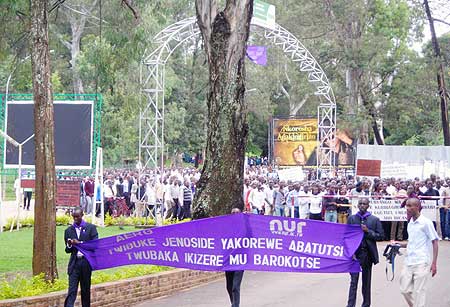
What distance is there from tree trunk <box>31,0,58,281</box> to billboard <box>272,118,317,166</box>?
32291 mm

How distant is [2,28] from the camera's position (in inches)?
696

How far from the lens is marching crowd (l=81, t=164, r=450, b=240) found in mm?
26516

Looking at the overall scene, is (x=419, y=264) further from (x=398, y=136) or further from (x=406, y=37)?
(x=398, y=136)

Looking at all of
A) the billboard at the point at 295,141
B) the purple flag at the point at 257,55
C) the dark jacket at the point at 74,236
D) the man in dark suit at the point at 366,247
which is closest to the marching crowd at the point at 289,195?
the purple flag at the point at 257,55

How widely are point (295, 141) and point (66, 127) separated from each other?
2045 cm

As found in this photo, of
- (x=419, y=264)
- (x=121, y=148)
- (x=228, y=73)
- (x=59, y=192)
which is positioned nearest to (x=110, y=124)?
(x=121, y=148)

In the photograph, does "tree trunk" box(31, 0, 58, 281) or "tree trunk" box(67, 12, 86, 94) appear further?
"tree trunk" box(67, 12, 86, 94)

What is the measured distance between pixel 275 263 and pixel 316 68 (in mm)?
26903

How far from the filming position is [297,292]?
16.0 metres

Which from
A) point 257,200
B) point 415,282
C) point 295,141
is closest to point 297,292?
point 415,282

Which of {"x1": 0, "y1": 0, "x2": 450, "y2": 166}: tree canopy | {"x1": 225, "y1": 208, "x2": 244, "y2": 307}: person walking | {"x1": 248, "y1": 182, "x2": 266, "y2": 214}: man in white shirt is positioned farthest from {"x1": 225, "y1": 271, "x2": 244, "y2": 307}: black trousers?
{"x1": 248, "y1": 182, "x2": 266, "y2": 214}: man in white shirt

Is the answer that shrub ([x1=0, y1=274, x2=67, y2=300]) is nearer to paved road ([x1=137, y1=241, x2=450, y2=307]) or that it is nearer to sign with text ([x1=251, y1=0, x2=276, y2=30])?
paved road ([x1=137, y1=241, x2=450, y2=307])

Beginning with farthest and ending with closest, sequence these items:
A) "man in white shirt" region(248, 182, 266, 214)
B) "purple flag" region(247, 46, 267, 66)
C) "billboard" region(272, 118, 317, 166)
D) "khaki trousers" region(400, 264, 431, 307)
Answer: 1. "billboard" region(272, 118, 317, 166)
2. "purple flag" region(247, 46, 267, 66)
3. "man in white shirt" region(248, 182, 266, 214)
4. "khaki trousers" region(400, 264, 431, 307)

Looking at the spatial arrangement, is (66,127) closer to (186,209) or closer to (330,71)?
(186,209)
